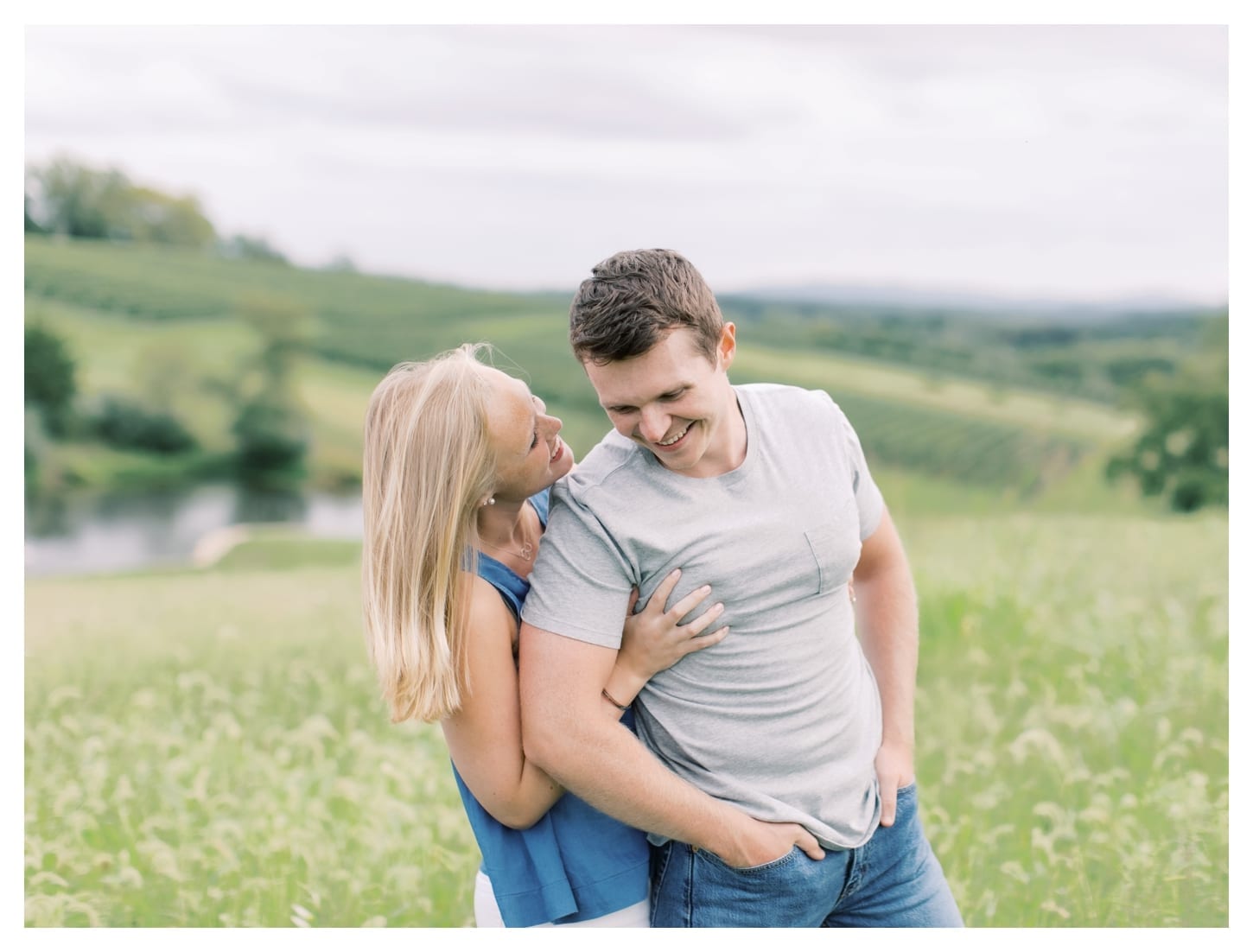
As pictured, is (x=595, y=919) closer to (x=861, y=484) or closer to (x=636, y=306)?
(x=861, y=484)

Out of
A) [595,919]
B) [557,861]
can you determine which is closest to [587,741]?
[557,861]

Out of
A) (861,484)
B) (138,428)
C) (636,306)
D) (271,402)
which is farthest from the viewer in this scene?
(271,402)

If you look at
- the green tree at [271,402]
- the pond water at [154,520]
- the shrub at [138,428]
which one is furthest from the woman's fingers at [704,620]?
A: the shrub at [138,428]

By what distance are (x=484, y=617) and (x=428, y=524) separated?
193 mm

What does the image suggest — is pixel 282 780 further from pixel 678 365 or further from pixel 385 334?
pixel 385 334

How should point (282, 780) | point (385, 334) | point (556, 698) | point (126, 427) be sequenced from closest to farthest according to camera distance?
point (556, 698), point (282, 780), point (126, 427), point (385, 334)

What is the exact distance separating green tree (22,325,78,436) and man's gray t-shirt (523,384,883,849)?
43.9 feet

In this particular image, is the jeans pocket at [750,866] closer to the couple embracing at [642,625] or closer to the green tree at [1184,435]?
the couple embracing at [642,625]

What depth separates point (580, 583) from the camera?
1913 mm

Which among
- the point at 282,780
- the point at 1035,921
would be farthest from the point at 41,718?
the point at 1035,921

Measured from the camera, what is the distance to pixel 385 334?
1494cm

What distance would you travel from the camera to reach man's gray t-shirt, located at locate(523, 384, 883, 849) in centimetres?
195

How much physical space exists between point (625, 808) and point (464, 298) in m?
13.3

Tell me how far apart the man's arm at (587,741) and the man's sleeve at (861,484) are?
2.12ft
